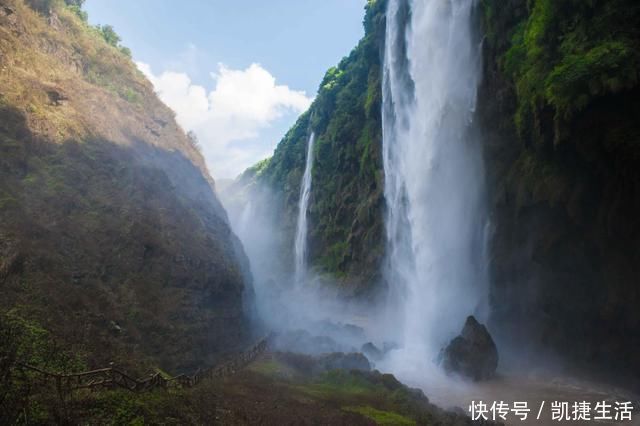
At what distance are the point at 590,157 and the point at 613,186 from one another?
1.55m

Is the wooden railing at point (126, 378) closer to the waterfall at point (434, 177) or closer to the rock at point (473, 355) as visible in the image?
the rock at point (473, 355)

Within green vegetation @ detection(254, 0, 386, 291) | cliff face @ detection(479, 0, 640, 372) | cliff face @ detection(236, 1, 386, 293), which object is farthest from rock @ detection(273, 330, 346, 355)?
green vegetation @ detection(254, 0, 386, 291)

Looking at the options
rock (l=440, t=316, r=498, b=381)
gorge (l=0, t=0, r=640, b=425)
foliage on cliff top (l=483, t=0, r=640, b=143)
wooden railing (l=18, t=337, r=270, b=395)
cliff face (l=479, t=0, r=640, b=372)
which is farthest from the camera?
rock (l=440, t=316, r=498, b=381)

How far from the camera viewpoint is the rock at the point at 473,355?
905 inches

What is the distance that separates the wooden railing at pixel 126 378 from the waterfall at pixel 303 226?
35.0 m

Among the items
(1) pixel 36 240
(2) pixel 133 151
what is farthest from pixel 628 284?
(2) pixel 133 151

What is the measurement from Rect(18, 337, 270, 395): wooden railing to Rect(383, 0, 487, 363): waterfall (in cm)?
1262

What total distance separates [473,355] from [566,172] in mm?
10155

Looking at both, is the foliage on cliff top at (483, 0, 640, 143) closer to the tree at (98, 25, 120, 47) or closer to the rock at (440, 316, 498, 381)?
the rock at (440, 316, 498, 381)

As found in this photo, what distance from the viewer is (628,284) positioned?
19.4 meters

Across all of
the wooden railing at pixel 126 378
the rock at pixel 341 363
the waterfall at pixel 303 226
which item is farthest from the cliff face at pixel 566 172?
the waterfall at pixel 303 226

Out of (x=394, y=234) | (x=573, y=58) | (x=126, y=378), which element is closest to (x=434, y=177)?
(x=394, y=234)

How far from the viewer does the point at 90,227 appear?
1908cm

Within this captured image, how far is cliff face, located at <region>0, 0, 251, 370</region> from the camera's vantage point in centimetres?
1413
